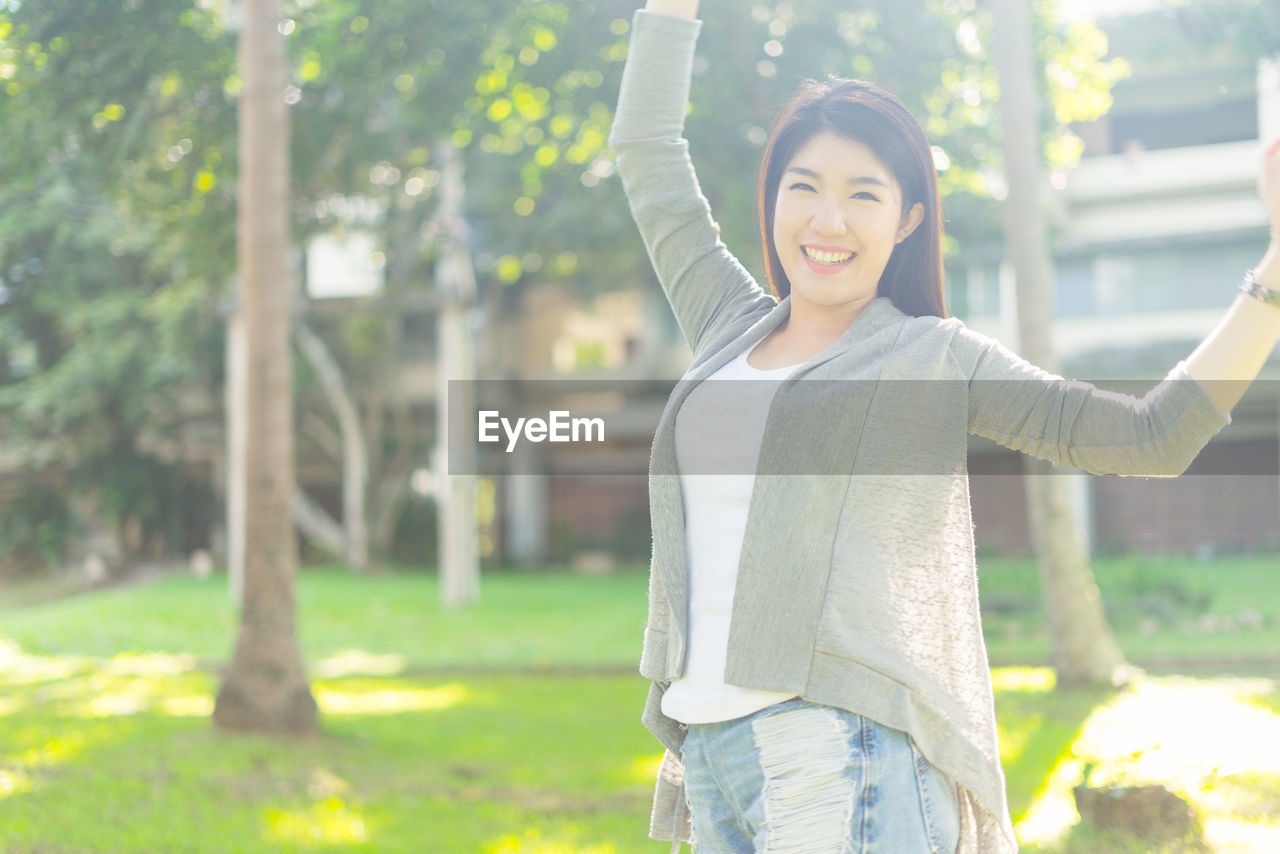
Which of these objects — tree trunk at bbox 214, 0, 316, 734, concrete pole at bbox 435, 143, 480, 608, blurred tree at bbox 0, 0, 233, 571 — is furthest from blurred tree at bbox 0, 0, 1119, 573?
concrete pole at bbox 435, 143, 480, 608

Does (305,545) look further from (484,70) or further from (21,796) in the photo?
(21,796)

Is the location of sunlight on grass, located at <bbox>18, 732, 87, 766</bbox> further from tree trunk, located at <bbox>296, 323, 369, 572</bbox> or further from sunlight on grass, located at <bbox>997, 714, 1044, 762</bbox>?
tree trunk, located at <bbox>296, 323, 369, 572</bbox>

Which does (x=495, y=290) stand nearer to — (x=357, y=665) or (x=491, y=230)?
(x=491, y=230)

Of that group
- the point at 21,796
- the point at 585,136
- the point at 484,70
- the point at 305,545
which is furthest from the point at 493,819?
the point at 305,545

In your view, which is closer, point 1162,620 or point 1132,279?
point 1162,620

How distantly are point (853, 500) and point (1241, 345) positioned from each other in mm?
511

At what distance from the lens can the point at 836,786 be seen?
5.52ft

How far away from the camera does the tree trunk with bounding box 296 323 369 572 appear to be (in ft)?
78.9

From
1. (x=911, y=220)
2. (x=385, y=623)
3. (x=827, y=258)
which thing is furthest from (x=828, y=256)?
(x=385, y=623)

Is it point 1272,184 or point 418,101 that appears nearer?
point 1272,184

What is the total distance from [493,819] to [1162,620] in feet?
32.9

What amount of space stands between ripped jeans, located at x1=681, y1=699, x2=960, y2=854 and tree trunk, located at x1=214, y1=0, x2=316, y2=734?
22.8ft

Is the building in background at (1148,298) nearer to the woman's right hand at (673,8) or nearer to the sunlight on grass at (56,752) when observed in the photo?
the sunlight on grass at (56,752)

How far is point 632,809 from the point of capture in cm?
660
